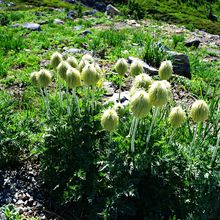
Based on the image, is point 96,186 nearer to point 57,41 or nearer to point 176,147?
point 176,147

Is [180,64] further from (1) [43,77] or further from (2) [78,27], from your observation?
(2) [78,27]

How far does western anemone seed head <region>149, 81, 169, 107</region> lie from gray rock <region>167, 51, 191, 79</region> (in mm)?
5604

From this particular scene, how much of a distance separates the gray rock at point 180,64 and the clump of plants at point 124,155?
457cm

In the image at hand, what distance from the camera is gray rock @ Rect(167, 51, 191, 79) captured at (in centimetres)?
908

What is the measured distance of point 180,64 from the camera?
914 cm

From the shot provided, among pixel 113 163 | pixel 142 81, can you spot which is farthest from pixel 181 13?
pixel 113 163

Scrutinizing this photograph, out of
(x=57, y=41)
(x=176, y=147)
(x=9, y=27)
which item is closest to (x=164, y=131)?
(x=176, y=147)

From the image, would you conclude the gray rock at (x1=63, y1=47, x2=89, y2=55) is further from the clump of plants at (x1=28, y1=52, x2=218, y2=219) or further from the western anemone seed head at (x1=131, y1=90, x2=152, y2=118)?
the western anemone seed head at (x1=131, y1=90, x2=152, y2=118)

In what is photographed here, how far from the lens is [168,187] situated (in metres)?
4.09

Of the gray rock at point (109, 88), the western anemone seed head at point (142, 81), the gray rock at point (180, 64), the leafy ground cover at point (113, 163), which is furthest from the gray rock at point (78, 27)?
the western anemone seed head at point (142, 81)

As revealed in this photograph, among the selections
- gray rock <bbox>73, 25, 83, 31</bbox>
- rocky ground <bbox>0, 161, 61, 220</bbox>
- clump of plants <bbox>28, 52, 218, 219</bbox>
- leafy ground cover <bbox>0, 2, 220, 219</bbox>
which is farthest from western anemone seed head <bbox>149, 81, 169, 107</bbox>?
gray rock <bbox>73, 25, 83, 31</bbox>

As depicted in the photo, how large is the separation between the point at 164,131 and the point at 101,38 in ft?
25.0

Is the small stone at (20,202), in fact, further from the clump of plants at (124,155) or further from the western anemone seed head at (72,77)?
the western anemone seed head at (72,77)

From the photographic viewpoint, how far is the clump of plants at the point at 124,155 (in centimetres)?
385
